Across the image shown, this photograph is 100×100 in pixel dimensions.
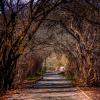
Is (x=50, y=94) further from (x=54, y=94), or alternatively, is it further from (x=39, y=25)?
(x=39, y=25)

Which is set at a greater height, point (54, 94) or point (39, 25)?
point (39, 25)

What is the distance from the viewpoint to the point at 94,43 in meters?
35.3

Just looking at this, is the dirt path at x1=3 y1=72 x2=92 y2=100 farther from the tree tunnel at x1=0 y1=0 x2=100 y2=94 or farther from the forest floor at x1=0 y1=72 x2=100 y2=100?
the tree tunnel at x1=0 y1=0 x2=100 y2=94

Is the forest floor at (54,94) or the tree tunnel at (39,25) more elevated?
the tree tunnel at (39,25)

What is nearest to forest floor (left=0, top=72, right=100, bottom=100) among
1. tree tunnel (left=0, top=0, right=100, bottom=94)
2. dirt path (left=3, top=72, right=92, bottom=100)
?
dirt path (left=3, top=72, right=92, bottom=100)

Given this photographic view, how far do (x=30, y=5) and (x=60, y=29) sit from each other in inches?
541

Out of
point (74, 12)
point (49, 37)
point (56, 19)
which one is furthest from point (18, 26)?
point (49, 37)

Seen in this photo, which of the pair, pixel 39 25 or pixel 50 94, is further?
pixel 39 25

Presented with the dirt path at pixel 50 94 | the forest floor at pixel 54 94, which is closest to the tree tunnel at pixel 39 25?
the forest floor at pixel 54 94

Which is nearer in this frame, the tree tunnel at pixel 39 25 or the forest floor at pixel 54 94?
the forest floor at pixel 54 94

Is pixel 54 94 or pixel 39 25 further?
pixel 39 25

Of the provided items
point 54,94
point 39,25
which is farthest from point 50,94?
point 39,25

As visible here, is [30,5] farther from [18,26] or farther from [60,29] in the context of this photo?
[60,29]

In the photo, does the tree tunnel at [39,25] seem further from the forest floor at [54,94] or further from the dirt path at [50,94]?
the dirt path at [50,94]
